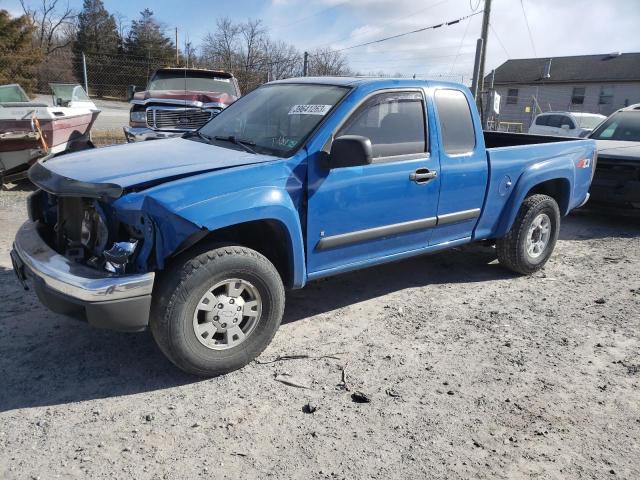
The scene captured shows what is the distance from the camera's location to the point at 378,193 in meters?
3.85

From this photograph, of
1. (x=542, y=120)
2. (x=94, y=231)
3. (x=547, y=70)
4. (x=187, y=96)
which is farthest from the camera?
(x=547, y=70)

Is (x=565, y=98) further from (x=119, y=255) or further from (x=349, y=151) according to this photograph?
(x=119, y=255)

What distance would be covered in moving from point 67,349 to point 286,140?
2.08m

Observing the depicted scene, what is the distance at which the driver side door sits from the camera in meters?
3.63

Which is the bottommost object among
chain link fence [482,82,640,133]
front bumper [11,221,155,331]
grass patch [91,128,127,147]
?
front bumper [11,221,155,331]

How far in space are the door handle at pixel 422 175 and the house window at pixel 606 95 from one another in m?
39.1

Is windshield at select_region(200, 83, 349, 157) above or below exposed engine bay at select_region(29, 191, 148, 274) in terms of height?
above

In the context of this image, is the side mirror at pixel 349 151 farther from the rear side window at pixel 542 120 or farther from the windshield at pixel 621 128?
the rear side window at pixel 542 120

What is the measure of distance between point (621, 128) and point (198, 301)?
860 cm

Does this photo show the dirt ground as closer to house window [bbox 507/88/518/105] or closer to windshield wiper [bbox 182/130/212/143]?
windshield wiper [bbox 182/130/212/143]

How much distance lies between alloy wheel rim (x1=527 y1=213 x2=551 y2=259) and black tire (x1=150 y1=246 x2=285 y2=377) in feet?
9.98

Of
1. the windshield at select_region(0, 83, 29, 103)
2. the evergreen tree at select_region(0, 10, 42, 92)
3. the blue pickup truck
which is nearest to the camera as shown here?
the blue pickup truck

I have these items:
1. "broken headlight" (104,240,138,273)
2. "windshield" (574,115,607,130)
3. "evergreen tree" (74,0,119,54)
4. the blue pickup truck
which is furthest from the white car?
"evergreen tree" (74,0,119,54)

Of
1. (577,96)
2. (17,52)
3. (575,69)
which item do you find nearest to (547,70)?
(575,69)
